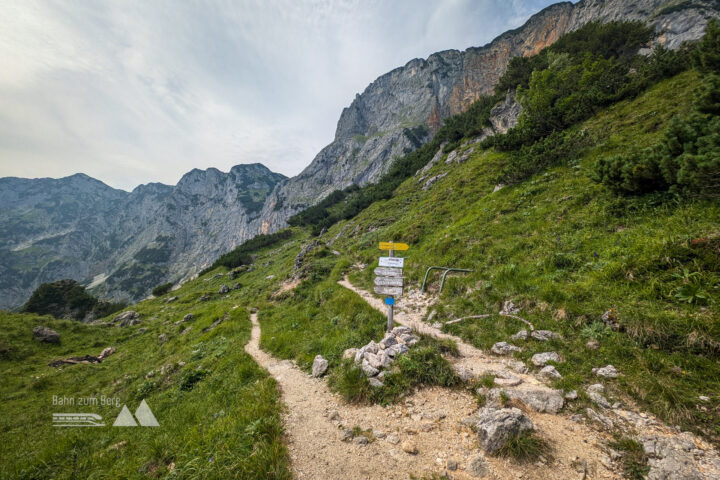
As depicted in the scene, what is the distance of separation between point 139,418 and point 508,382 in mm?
12940

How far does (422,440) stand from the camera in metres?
Result: 4.65

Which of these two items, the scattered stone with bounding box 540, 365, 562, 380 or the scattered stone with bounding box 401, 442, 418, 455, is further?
the scattered stone with bounding box 540, 365, 562, 380

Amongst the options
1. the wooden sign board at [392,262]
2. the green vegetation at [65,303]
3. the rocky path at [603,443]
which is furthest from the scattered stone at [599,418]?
the green vegetation at [65,303]

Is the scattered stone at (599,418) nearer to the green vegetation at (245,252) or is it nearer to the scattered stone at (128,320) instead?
the scattered stone at (128,320)

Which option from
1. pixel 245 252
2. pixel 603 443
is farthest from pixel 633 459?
pixel 245 252

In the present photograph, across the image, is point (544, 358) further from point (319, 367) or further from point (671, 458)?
point (319, 367)

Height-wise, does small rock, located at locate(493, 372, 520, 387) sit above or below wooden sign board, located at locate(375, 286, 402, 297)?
below

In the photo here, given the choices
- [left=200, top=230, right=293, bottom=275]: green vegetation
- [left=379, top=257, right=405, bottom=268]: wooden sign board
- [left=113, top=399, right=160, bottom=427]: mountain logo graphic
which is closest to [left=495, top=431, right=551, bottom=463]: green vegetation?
[left=379, top=257, right=405, bottom=268]: wooden sign board

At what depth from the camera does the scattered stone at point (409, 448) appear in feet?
14.4

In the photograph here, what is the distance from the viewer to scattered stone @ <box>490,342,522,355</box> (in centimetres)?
677

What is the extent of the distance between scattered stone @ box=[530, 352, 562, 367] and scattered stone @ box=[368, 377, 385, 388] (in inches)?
154

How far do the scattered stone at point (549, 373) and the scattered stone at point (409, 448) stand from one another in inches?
139
